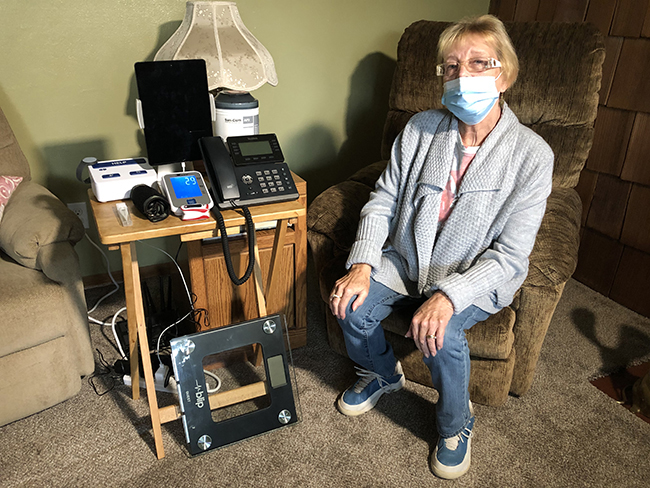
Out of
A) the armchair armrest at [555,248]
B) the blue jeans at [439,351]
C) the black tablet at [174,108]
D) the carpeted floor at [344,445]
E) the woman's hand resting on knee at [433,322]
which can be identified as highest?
the black tablet at [174,108]

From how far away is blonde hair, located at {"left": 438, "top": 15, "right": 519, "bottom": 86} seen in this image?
132 cm

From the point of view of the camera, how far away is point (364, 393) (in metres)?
1.61

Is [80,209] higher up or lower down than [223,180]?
lower down

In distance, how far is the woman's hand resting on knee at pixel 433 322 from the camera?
4.22ft

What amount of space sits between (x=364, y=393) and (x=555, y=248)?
0.71 metres

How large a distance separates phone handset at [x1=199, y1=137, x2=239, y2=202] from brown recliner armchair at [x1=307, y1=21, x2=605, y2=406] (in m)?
0.38

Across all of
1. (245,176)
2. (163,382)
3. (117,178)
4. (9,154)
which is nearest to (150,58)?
(9,154)

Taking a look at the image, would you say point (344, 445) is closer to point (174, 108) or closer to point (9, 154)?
point (174, 108)

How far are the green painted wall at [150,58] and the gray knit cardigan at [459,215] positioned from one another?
888 mm

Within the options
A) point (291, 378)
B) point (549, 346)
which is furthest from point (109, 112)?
point (549, 346)

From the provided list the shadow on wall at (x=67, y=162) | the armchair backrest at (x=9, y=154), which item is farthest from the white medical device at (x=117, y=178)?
the shadow on wall at (x=67, y=162)

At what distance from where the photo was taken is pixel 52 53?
1.81 metres

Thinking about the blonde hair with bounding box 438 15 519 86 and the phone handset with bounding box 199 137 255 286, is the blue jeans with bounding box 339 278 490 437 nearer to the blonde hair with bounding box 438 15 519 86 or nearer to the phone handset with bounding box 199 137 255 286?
the phone handset with bounding box 199 137 255 286

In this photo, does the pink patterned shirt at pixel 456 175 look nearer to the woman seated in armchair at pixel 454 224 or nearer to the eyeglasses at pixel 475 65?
the woman seated in armchair at pixel 454 224
